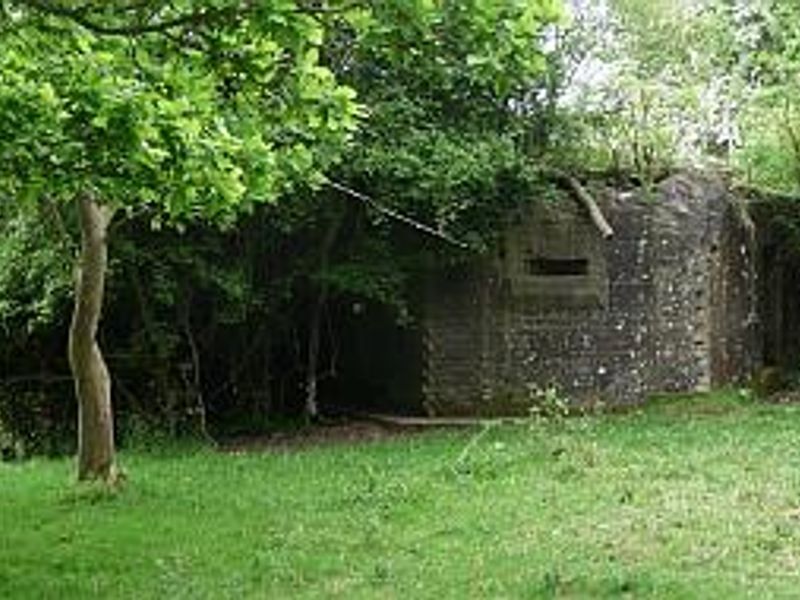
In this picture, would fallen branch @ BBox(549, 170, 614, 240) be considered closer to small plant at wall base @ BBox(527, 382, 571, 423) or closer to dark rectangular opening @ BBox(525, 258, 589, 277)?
dark rectangular opening @ BBox(525, 258, 589, 277)

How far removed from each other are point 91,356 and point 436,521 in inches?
166

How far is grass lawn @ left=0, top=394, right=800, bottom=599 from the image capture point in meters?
9.39

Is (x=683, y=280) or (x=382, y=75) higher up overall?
(x=382, y=75)

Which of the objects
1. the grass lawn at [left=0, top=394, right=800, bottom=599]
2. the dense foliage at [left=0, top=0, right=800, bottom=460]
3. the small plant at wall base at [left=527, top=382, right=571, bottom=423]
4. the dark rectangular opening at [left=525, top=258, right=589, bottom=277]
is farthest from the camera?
the dark rectangular opening at [left=525, top=258, right=589, bottom=277]

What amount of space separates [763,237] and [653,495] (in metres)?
11.7

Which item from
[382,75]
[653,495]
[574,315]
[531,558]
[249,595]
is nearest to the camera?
[249,595]

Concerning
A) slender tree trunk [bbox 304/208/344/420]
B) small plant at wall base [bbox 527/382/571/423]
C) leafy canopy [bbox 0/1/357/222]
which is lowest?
small plant at wall base [bbox 527/382/571/423]

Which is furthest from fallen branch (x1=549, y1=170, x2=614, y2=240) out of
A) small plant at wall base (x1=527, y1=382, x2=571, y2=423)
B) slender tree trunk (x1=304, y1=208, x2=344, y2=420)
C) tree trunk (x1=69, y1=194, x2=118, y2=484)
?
tree trunk (x1=69, y1=194, x2=118, y2=484)

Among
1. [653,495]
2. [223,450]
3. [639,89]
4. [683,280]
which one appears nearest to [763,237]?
[683,280]

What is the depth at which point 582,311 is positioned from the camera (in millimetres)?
20547

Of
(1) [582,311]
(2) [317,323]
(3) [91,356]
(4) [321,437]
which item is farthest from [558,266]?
(3) [91,356]

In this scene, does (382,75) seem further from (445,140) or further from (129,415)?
(129,415)

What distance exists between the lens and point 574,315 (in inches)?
807

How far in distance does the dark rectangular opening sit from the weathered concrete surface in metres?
0.01
